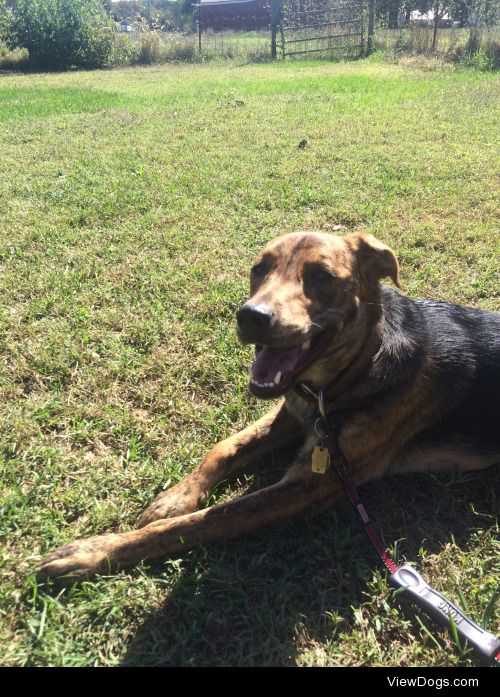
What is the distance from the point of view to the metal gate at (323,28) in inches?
1000

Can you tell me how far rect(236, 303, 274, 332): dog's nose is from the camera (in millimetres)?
2266

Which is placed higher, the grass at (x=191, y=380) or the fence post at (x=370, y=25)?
the fence post at (x=370, y=25)

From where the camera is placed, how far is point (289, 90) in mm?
15578

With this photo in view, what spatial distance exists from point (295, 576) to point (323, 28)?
30.2m

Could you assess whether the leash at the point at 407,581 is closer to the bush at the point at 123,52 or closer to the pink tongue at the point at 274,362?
the pink tongue at the point at 274,362

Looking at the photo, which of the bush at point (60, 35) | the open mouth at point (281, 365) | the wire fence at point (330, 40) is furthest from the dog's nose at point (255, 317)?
the bush at point (60, 35)

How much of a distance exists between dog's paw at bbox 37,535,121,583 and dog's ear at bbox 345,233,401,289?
6.28 feet

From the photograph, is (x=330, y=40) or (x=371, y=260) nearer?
(x=371, y=260)

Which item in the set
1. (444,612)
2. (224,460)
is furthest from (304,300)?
(444,612)

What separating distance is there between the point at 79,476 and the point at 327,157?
7.25 m

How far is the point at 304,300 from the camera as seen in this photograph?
2.51 m

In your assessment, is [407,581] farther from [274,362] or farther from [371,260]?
[371,260]

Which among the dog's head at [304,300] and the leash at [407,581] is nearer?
the leash at [407,581]
